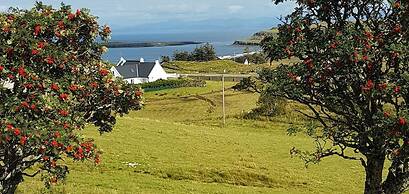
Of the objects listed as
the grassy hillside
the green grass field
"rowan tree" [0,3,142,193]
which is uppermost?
"rowan tree" [0,3,142,193]

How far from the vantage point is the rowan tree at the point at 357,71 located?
11707 mm

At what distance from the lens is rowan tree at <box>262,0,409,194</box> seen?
461 inches

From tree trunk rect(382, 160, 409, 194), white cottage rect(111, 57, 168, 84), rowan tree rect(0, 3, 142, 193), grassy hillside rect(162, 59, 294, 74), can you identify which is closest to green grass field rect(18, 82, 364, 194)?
rowan tree rect(0, 3, 142, 193)

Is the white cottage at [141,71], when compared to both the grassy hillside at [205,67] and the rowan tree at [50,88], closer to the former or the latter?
the grassy hillside at [205,67]

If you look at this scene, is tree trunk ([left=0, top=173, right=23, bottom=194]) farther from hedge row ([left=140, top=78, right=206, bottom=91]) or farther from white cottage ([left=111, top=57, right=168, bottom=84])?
white cottage ([left=111, top=57, right=168, bottom=84])

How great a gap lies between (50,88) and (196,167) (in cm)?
2141

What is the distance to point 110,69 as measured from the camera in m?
14.4

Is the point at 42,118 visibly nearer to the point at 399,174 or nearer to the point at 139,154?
the point at 399,174

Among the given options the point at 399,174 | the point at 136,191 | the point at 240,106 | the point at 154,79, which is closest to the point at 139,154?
the point at 136,191

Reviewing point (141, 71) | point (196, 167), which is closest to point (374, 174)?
point (196, 167)

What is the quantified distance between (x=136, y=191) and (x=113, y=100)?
1207cm

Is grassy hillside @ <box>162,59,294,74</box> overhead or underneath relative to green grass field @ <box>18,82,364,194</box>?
overhead

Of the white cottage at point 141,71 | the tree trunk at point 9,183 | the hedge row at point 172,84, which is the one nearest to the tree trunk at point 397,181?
the tree trunk at point 9,183

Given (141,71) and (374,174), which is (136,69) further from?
(374,174)
